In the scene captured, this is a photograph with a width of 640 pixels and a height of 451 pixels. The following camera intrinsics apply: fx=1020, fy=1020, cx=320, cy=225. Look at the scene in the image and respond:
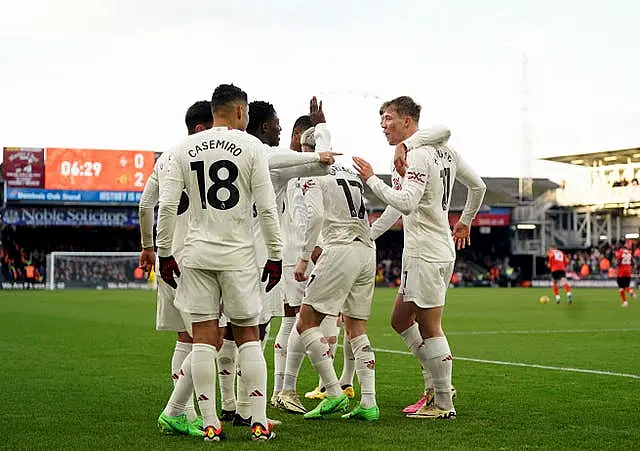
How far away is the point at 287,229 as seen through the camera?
8.95 meters

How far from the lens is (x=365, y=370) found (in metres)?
7.49

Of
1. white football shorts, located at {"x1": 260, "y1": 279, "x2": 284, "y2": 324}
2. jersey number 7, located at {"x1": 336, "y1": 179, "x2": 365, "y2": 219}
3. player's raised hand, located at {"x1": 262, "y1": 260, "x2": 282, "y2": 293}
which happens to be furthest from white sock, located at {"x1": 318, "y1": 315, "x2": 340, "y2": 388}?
player's raised hand, located at {"x1": 262, "y1": 260, "x2": 282, "y2": 293}

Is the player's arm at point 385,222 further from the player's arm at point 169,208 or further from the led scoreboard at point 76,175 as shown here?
the led scoreboard at point 76,175

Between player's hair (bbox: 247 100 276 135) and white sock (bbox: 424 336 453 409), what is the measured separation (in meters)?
2.01

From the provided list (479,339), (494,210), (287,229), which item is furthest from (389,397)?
(494,210)

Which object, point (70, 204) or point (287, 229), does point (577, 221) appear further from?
point (287, 229)

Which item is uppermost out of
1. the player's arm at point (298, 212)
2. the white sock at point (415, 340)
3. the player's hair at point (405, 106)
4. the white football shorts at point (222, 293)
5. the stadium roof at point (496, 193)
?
the stadium roof at point (496, 193)

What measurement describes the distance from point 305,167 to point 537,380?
13.3ft

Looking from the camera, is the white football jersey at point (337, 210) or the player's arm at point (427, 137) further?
the white football jersey at point (337, 210)

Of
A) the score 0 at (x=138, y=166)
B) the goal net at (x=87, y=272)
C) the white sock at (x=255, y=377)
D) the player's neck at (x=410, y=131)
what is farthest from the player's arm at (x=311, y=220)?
the score 0 at (x=138, y=166)

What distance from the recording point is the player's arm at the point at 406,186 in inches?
279

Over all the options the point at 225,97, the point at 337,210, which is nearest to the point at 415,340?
the point at 337,210

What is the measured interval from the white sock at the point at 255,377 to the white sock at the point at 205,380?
0.20 m

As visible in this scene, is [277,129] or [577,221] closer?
[277,129]
